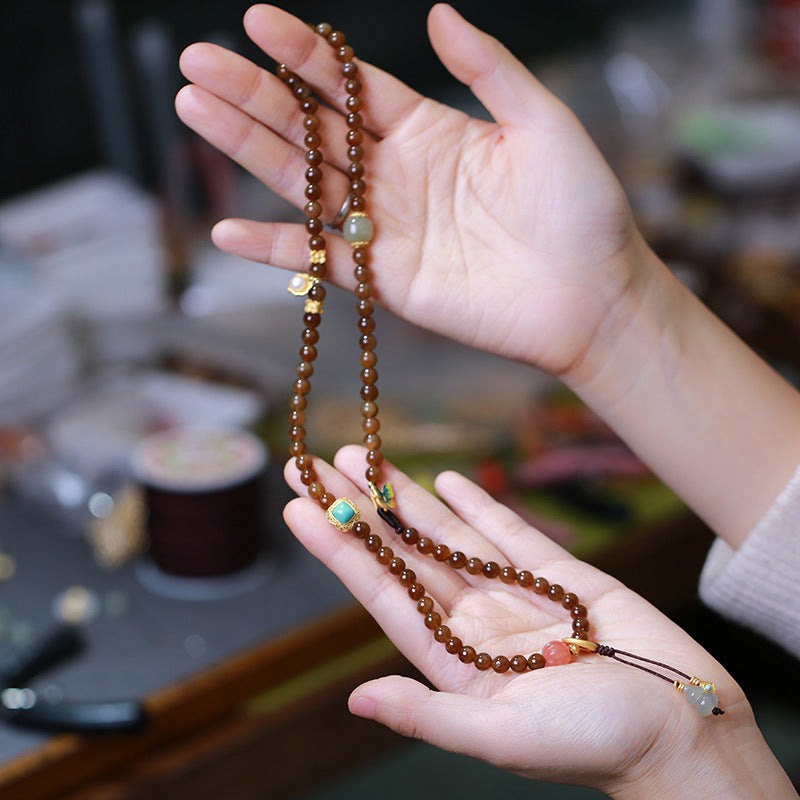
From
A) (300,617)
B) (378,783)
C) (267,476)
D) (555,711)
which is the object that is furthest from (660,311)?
(378,783)

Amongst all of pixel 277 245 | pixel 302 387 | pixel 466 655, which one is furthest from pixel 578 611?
pixel 277 245

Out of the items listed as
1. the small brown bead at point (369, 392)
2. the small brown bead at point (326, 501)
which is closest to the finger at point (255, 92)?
the small brown bead at point (369, 392)

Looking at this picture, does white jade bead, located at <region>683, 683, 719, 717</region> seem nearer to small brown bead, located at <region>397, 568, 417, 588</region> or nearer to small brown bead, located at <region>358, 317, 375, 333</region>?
small brown bead, located at <region>397, 568, 417, 588</region>

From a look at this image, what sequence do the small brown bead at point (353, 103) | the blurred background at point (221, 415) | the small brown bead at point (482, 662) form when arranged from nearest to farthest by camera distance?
the small brown bead at point (482, 662) < the small brown bead at point (353, 103) < the blurred background at point (221, 415)

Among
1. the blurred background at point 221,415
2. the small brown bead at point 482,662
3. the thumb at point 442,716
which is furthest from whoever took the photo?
the blurred background at point 221,415

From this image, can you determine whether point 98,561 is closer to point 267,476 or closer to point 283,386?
point 267,476

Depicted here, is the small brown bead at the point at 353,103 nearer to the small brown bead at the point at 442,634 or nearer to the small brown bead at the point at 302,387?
the small brown bead at the point at 302,387

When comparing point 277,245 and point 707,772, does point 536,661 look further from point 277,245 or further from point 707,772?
point 277,245
